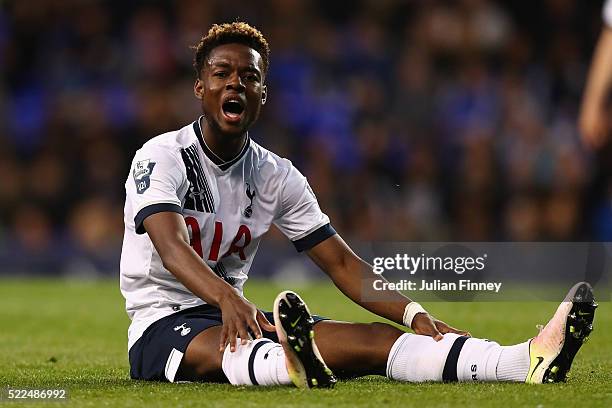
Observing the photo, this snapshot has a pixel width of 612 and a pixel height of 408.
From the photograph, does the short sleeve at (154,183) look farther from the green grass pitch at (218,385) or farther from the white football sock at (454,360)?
the white football sock at (454,360)

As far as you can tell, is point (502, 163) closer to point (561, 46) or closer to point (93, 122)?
point (561, 46)

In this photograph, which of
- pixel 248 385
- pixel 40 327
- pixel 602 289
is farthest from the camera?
pixel 40 327

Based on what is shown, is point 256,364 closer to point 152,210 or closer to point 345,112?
point 152,210

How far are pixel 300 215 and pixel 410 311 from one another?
2.45ft

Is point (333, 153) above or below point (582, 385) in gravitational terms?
above

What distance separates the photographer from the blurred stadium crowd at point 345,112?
13.3m

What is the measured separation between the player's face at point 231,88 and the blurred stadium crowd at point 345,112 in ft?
25.6

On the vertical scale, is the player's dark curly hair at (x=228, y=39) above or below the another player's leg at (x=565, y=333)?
above

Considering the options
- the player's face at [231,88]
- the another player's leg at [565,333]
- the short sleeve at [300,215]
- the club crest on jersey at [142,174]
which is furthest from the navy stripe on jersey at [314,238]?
the another player's leg at [565,333]

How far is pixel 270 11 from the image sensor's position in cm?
1590

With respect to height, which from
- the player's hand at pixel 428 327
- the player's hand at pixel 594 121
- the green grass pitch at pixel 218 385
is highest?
the player's hand at pixel 594 121

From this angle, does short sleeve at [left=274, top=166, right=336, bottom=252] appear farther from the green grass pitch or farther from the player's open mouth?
the green grass pitch

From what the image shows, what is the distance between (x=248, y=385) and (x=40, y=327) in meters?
4.21

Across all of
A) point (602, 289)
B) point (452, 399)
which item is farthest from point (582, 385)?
point (602, 289)
